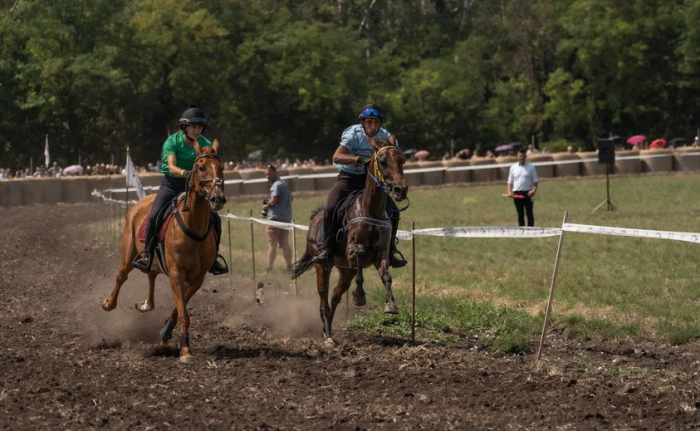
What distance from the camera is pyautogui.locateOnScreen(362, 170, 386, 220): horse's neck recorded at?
1325 cm

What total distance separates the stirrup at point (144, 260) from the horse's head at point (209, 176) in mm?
1529

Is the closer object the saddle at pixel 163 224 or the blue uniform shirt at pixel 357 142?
the saddle at pixel 163 224

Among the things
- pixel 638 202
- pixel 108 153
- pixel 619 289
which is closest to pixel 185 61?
pixel 108 153

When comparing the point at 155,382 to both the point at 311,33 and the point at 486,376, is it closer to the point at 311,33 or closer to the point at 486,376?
the point at 486,376

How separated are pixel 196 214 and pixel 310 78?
5939 cm

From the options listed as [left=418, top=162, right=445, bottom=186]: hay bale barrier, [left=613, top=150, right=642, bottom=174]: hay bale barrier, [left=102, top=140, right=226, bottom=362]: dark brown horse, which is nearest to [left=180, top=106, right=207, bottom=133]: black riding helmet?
[left=102, top=140, right=226, bottom=362]: dark brown horse

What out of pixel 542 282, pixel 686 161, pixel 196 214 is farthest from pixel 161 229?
pixel 686 161

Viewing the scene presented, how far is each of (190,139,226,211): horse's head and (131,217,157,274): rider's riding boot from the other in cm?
121

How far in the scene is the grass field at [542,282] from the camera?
13852 mm

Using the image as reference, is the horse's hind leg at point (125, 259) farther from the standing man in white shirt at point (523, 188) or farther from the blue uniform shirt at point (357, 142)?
the standing man in white shirt at point (523, 188)

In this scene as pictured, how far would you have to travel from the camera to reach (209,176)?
1230cm

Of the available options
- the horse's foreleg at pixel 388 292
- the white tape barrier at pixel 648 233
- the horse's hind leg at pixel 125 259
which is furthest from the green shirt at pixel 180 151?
the white tape barrier at pixel 648 233

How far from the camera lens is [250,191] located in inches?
1903

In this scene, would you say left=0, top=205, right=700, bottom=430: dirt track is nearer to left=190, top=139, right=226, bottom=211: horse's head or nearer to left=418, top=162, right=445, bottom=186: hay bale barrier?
left=190, top=139, right=226, bottom=211: horse's head
